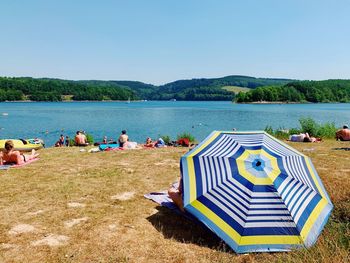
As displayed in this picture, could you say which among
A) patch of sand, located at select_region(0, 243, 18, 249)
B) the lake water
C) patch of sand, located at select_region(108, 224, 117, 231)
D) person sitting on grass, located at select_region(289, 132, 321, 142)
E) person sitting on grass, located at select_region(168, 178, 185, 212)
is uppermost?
person sitting on grass, located at select_region(168, 178, 185, 212)

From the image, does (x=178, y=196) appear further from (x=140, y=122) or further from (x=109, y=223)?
(x=140, y=122)

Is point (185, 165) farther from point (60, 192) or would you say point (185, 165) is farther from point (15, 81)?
point (15, 81)

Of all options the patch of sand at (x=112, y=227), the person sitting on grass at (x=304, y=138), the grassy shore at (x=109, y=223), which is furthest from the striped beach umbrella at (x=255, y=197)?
the person sitting on grass at (x=304, y=138)

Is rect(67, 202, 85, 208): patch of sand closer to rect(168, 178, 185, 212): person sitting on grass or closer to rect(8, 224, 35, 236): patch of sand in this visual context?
rect(8, 224, 35, 236): patch of sand

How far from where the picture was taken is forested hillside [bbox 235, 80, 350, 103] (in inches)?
6240

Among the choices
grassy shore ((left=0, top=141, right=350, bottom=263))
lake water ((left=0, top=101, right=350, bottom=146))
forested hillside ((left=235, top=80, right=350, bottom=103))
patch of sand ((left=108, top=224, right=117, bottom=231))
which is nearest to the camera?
grassy shore ((left=0, top=141, right=350, bottom=263))

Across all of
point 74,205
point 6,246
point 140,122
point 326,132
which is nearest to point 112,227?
point 74,205

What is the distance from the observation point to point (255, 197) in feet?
17.3

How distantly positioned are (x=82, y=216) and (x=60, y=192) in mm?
1715

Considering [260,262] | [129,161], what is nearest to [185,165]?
[260,262]

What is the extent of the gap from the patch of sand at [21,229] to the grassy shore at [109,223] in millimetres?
17

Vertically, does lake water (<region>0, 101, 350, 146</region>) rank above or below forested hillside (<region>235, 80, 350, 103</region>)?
below

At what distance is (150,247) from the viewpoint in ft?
17.3

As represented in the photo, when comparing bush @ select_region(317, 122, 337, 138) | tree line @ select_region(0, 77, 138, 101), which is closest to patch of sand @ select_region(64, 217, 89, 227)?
bush @ select_region(317, 122, 337, 138)
